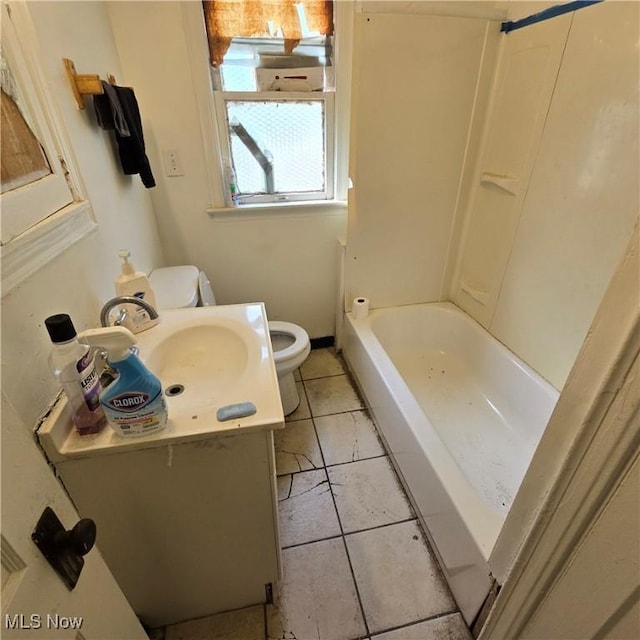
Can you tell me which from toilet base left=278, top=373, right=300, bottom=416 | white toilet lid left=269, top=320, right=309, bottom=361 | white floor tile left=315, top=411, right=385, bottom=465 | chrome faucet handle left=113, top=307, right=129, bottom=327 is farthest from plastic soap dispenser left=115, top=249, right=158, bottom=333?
white floor tile left=315, top=411, right=385, bottom=465

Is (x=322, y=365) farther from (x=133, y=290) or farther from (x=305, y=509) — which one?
(x=133, y=290)

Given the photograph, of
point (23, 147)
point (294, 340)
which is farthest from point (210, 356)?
point (294, 340)

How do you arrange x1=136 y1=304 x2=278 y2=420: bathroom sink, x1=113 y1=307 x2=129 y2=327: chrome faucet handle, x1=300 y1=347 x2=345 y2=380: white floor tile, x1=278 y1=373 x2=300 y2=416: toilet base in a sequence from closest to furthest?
x1=136 y1=304 x2=278 y2=420: bathroom sink, x1=113 y1=307 x2=129 y2=327: chrome faucet handle, x1=278 y1=373 x2=300 y2=416: toilet base, x1=300 y1=347 x2=345 y2=380: white floor tile

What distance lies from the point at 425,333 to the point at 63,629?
196 cm

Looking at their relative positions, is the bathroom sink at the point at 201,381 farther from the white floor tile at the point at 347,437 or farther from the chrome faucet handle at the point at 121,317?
the white floor tile at the point at 347,437

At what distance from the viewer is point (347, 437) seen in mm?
1734

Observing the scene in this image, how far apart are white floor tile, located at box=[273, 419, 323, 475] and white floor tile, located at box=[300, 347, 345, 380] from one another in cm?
39

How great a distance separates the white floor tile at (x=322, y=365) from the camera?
216cm

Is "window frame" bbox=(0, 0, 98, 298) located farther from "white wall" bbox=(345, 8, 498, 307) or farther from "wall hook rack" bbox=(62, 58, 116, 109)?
"white wall" bbox=(345, 8, 498, 307)

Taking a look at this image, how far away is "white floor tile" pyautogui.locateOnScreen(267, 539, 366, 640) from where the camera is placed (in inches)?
42.8

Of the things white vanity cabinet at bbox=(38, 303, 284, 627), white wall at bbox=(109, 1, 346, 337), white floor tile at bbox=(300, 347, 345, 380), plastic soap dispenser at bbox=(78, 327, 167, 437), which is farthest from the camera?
white floor tile at bbox=(300, 347, 345, 380)

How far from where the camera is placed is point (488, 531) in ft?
3.31

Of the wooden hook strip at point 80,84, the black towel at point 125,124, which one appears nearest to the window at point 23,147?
the wooden hook strip at point 80,84

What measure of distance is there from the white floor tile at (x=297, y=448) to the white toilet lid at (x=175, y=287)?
2.50 ft
